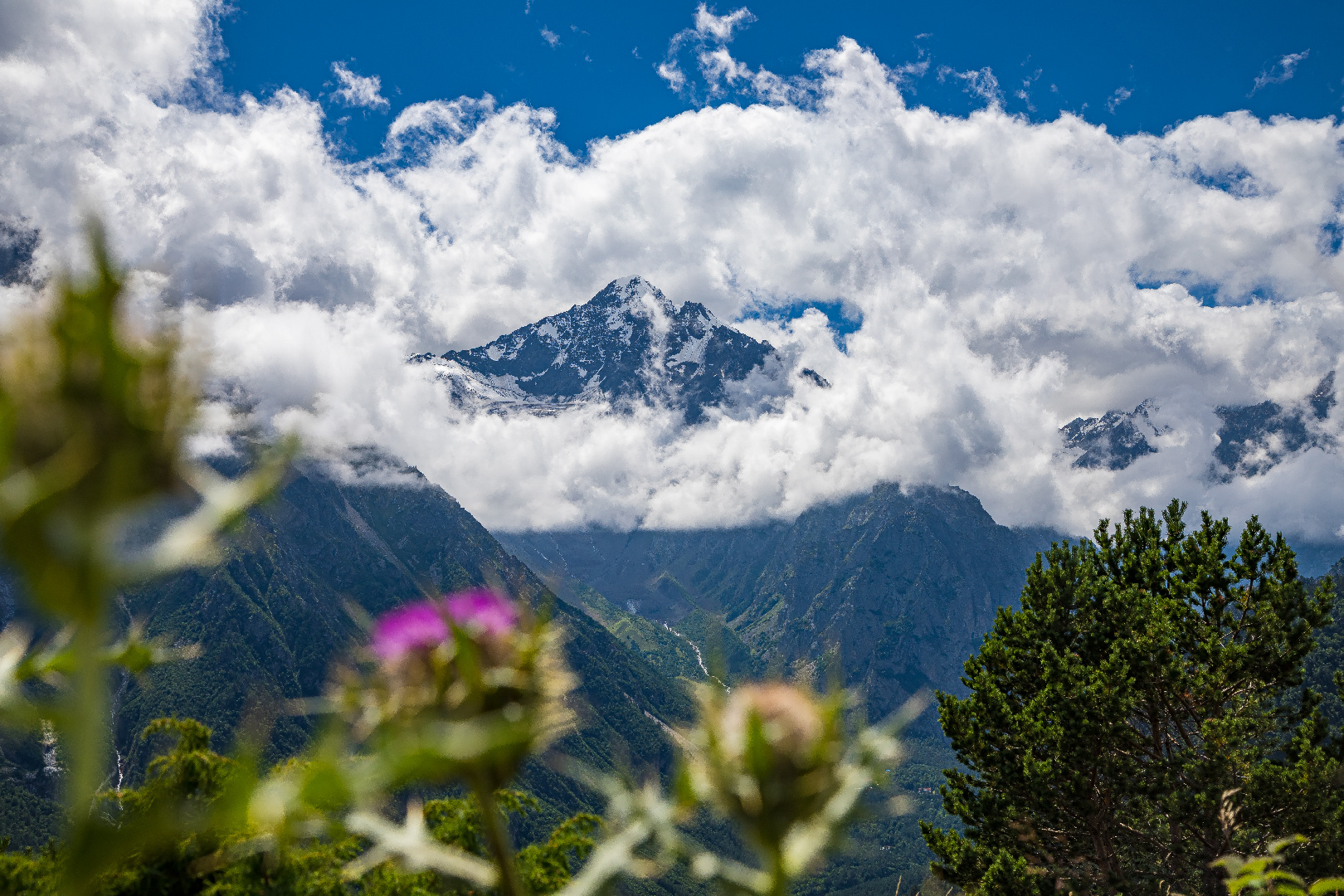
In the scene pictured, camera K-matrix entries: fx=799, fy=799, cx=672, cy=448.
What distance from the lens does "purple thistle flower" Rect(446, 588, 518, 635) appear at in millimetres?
2512

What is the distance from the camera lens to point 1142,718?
953 inches

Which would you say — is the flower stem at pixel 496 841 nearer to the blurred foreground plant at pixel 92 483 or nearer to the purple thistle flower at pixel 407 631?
the purple thistle flower at pixel 407 631

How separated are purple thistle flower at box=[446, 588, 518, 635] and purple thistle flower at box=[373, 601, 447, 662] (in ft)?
0.29

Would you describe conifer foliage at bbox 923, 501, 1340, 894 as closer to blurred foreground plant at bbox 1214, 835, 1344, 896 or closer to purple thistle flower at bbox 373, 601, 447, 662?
blurred foreground plant at bbox 1214, 835, 1344, 896

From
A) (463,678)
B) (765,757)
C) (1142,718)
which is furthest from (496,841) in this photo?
(1142,718)

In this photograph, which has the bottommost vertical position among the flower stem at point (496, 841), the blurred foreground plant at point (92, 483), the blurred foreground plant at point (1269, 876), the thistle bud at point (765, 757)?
the blurred foreground plant at point (1269, 876)

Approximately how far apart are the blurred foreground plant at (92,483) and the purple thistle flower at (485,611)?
1046 mm

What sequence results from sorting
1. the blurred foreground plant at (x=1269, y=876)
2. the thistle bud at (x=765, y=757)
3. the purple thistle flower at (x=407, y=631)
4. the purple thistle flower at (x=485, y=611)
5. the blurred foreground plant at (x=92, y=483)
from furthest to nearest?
the blurred foreground plant at (x=1269, y=876), the purple thistle flower at (x=407, y=631), the purple thistle flower at (x=485, y=611), the thistle bud at (x=765, y=757), the blurred foreground plant at (x=92, y=483)

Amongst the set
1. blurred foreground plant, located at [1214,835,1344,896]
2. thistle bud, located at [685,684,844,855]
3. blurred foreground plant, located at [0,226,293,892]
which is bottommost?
blurred foreground plant, located at [1214,835,1344,896]

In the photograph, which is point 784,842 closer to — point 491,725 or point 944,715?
point 491,725

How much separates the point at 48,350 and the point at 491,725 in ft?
3.47

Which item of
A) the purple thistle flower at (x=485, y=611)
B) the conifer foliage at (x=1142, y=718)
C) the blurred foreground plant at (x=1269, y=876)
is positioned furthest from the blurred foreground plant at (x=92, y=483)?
the conifer foliage at (x=1142, y=718)

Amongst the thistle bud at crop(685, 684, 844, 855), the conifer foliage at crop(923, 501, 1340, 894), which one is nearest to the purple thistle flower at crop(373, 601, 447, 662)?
the thistle bud at crop(685, 684, 844, 855)

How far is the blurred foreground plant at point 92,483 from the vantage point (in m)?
1.07
